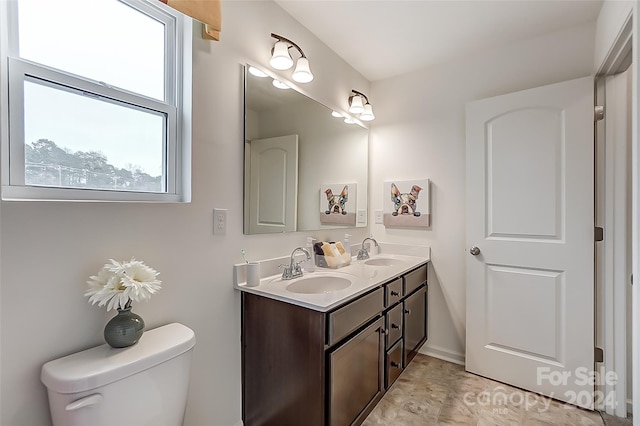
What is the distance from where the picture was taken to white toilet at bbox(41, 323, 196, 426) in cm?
86

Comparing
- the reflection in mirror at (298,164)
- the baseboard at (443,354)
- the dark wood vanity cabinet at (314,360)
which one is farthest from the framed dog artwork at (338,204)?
the baseboard at (443,354)

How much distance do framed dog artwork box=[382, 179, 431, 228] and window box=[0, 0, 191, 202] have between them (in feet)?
5.76

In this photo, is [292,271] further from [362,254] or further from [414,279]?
[414,279]

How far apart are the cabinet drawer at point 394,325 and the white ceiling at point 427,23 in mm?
1814

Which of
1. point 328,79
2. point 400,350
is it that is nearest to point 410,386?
point 400,350

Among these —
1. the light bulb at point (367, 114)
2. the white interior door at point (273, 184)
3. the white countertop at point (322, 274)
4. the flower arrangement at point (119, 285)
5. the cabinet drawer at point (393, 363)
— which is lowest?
the cabinet drawer at point (393, 363)

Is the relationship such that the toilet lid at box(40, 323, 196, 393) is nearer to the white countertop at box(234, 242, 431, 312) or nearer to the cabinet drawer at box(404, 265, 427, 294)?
the white countertop at box(234, 242, 431, 312)

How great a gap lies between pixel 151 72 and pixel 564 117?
91.6 inches

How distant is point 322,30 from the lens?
2.04 meters

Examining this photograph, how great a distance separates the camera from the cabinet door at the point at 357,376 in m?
1.32

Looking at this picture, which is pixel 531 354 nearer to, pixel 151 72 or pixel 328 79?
pixel 328 79

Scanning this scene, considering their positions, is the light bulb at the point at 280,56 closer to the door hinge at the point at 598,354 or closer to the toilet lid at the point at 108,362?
the toilet lid at the point at 108,362

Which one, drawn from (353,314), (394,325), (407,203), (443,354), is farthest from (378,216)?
(353,314)

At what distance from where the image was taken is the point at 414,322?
7.17 feet
